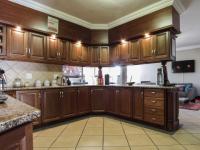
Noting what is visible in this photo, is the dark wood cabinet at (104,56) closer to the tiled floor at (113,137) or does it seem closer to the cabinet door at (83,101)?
the cabinet door at (83,101)

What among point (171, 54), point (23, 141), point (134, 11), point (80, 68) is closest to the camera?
point (23, 141)

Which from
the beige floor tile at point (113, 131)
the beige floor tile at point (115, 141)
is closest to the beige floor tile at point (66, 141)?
the beige floor tile at point (115, 141)

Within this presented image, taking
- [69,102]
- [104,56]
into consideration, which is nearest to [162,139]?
[69,102]

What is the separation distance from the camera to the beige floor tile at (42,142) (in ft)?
7.97

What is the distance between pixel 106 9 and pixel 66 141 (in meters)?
3.04

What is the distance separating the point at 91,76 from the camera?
16.1ft

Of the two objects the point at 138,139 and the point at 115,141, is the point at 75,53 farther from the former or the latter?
the point at 138,139

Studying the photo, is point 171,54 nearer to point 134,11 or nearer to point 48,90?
point 134,11

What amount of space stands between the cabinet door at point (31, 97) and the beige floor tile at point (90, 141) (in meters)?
1.05

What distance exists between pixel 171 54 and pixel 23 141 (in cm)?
322

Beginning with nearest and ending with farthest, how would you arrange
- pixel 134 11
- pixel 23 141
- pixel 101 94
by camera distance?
pixel 23 141, pixel 134 11, pixel 101 94

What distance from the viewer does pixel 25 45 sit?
315 centimetres

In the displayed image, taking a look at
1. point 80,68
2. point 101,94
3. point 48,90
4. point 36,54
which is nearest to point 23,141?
point 48,90

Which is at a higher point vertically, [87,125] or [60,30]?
[60,30]
